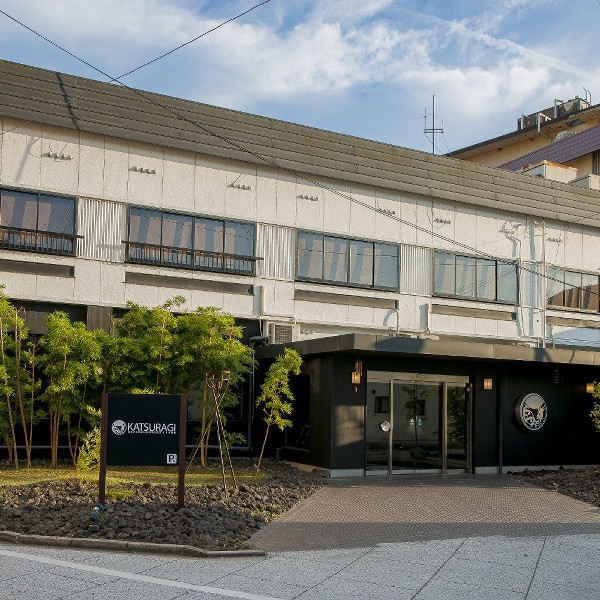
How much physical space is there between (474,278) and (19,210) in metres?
13.5

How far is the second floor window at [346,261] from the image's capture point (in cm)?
2300

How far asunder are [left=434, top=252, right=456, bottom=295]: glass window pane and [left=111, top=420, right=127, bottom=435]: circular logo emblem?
14615 millimetres

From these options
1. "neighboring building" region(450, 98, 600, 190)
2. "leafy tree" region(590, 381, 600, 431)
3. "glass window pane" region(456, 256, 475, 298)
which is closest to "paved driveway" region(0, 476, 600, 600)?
"leafy tree" region(590, 381, 600, 431)

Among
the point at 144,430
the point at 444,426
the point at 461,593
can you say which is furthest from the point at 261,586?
the point at 444,426

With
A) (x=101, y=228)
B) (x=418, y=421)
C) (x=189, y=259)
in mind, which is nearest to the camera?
(x=418, y=421)

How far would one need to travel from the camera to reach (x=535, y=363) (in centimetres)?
2089

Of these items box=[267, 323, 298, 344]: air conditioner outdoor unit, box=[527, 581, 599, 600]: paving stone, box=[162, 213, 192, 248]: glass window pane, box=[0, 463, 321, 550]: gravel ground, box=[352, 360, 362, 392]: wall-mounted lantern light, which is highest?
box=[162, 213, 192, 248]: glass window pane

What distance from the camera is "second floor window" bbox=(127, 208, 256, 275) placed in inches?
819

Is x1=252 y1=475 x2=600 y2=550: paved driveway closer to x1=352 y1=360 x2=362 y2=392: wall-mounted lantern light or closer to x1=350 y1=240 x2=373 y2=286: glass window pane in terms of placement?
x1=352 y1=360 x2=362 y2=392: wall-mounted lantern light

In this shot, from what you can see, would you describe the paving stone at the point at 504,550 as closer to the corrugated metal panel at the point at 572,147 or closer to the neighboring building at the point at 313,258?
the neighboring building at the point at 313,258

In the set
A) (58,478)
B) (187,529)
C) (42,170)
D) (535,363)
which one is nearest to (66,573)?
(187,529)

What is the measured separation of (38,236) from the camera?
1962 cm

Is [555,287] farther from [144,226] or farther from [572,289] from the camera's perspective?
[144,226]

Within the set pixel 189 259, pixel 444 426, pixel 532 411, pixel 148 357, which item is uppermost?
pixel 189 259
